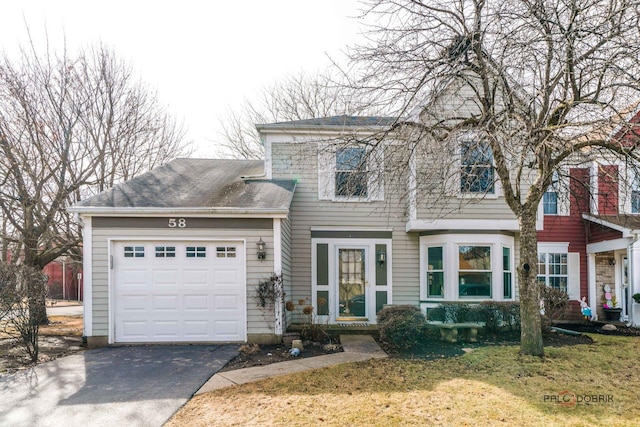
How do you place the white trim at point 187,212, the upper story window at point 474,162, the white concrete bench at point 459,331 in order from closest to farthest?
the upper story window at point 474,162
the white trim at point 187,212
the white concrete bench at point 459,331

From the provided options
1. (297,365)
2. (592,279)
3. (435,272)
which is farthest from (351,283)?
(592,279)

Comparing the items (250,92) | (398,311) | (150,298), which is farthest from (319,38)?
(250,92)

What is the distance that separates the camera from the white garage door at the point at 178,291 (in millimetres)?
8688

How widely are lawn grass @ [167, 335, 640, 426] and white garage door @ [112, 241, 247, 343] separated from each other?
3006 mm

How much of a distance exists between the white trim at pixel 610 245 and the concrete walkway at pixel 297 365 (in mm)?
8197

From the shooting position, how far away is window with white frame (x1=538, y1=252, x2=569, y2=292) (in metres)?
13.4

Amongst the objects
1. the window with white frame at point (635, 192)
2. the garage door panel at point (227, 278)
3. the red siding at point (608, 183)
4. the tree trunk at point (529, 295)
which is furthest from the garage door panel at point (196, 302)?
the window with white frame at point (635, 192)

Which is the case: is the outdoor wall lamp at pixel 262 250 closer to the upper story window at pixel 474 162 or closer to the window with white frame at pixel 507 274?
the upper story window at pixel 474 162

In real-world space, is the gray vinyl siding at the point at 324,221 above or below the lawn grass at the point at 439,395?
above

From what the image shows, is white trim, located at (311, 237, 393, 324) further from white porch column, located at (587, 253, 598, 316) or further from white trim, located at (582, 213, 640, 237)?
white porch column, located at (587, 253, 598, 316)

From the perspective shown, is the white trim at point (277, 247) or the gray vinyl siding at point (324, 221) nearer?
the white trim at point (277, 247)

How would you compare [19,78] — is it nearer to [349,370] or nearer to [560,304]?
[349,370]

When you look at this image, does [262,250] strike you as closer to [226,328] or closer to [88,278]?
[226,328]

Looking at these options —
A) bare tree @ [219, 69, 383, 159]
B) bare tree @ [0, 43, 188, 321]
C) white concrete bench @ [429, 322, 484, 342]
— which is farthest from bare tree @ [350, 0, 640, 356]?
bare tree @ [219, 69, 383, 159]
